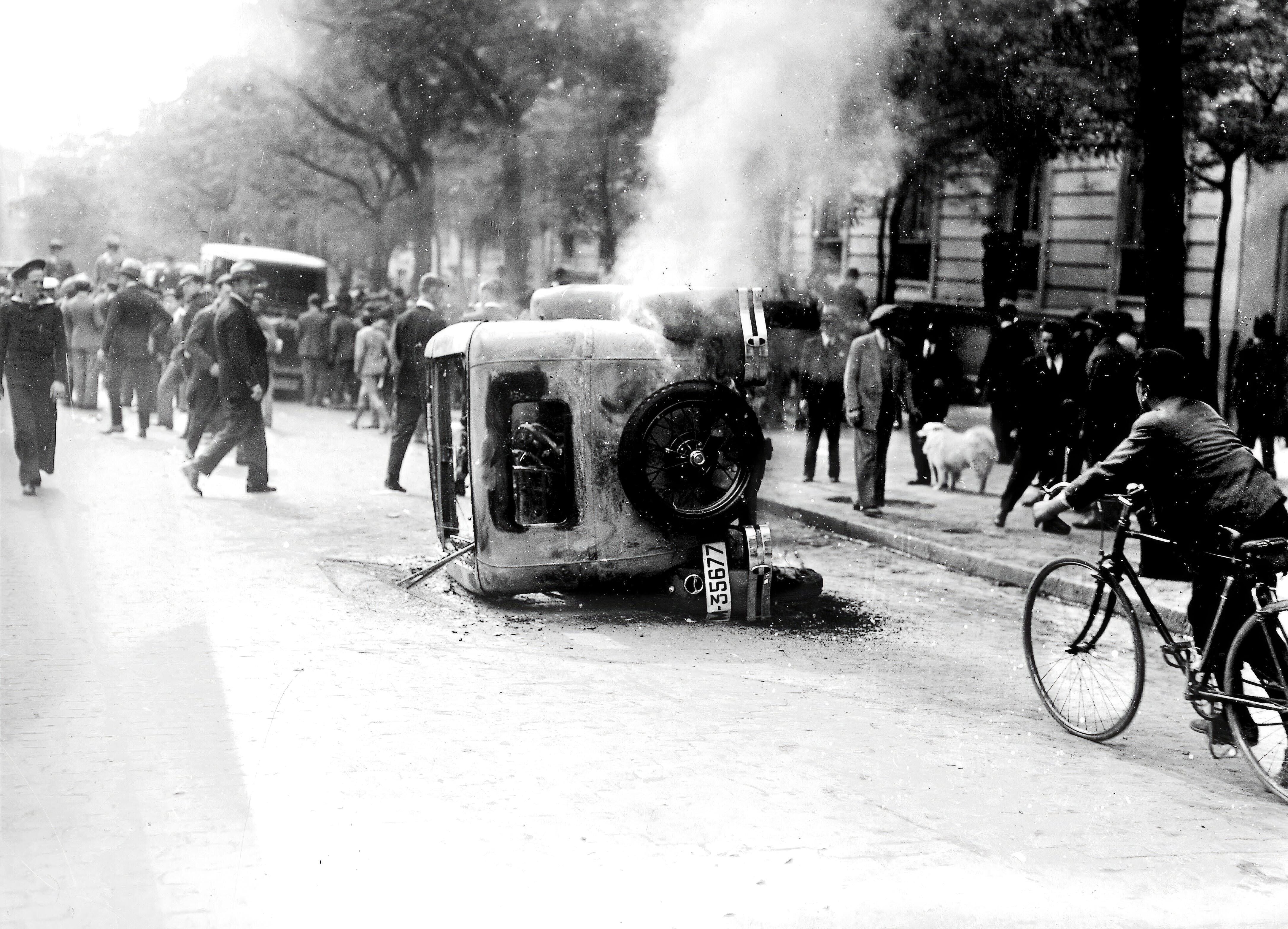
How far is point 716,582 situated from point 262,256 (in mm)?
20438

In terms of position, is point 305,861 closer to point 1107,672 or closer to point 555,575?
point 1107,672

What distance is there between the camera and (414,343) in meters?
13.0

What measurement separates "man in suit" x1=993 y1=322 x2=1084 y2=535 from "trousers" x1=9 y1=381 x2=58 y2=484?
7.36 metres

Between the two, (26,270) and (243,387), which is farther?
(243,387)

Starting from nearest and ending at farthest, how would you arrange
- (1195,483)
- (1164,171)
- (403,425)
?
(1195,483)
(1164,171)
(403,425)

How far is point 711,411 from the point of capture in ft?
26.2

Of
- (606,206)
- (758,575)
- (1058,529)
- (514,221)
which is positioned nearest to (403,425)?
(1058,529)

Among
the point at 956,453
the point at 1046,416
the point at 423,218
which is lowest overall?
the point at 956,453

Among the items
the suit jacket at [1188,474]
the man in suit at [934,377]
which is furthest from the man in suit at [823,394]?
→ the suit jacket at [1188,474]

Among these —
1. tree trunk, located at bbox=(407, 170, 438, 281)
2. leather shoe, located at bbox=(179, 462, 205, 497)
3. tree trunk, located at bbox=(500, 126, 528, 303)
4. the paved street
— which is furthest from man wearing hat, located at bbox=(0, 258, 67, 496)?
tree trunk, located at bbox=(407, 170, 438, 281)

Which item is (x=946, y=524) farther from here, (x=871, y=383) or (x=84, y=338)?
(x=84, y=338)

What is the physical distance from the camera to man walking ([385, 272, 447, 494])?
12531mm

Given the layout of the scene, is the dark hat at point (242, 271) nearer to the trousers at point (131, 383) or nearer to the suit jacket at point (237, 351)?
the suit jacket at point (237, 351)

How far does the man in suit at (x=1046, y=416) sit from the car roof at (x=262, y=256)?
16.9m
